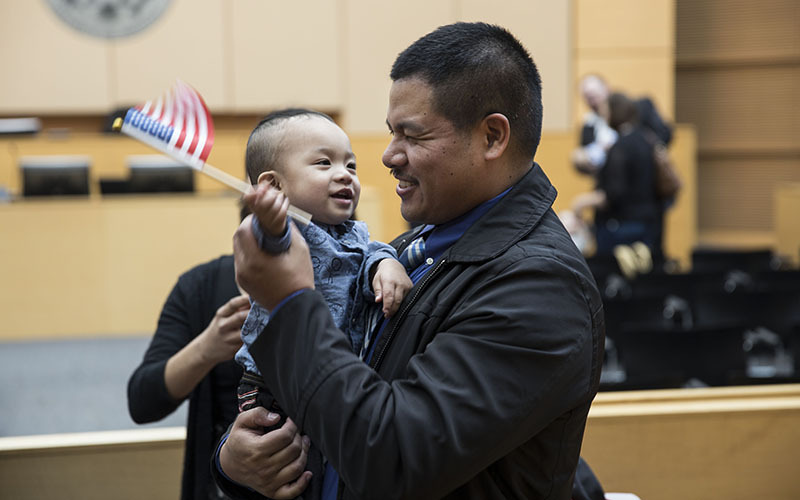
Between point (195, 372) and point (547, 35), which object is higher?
point (547, 35)

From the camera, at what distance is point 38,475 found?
2.07 m

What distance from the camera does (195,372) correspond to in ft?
Answer: 5.86

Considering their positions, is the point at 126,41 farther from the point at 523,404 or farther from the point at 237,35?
the point at 523,404

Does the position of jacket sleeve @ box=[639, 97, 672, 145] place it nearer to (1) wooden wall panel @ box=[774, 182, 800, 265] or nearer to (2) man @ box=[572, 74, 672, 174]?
(2) man @ box=[572, 74, 672, 174]

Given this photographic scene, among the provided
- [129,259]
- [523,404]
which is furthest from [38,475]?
[129,259]

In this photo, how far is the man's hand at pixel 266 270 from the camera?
3.72ft

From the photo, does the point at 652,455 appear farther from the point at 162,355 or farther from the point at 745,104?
the point at 745,104

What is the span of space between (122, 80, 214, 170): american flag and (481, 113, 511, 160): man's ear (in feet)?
1.32

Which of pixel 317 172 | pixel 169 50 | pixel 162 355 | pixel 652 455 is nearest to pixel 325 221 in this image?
pixel 317 172

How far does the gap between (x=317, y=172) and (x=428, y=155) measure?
295 millimetres

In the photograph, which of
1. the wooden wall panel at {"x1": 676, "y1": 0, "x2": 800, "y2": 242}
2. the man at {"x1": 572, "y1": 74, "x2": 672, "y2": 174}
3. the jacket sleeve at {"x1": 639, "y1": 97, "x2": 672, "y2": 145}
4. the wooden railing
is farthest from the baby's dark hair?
the wooden wall panel at {"x1": 676, "y1": 0, "x2": 800, "y2": 242}

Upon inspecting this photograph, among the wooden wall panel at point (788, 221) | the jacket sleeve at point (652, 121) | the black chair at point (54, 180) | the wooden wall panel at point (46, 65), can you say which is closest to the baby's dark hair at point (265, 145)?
the black chair at point (54, 180)

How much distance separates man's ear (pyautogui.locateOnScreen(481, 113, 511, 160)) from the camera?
4.16 feet

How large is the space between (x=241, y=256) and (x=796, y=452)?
5.68ft
